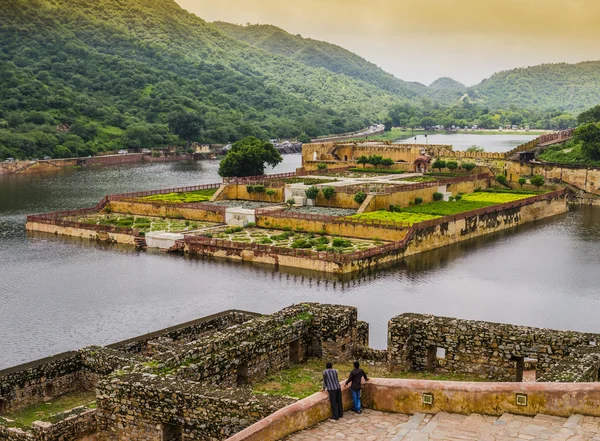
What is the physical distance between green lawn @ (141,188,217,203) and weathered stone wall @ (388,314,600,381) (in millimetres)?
43014

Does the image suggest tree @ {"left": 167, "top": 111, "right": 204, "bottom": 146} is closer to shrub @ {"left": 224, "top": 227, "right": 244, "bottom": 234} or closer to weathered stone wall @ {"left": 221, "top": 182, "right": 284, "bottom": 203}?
weathered stone wall @ {"left": 221, "top": 182, "right": 284, "bottom": 203}

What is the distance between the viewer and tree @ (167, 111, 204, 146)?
122938 mm

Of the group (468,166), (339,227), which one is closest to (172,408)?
(339,227)

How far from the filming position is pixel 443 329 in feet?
43.8

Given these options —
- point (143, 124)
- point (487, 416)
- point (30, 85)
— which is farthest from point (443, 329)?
point (30, 85)

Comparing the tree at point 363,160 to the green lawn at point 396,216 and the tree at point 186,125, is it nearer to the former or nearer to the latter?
the green lawn at point 396,216

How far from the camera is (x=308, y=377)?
43.6 ft

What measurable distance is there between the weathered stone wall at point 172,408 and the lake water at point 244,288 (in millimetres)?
14903

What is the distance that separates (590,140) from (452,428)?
218 feet

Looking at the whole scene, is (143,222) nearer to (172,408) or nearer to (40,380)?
(40,380)

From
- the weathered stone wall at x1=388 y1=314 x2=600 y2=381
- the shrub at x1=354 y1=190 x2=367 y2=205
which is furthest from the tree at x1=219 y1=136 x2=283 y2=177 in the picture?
the weathered stone wall at x1=388 y1=314 x2=600 y2=381

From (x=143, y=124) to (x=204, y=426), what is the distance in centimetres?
11517

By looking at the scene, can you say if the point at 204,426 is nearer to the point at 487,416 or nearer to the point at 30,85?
the point at 487,416

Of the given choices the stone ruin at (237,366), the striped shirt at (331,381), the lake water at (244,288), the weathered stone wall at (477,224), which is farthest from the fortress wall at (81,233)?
the striped shirt at (331,381)
